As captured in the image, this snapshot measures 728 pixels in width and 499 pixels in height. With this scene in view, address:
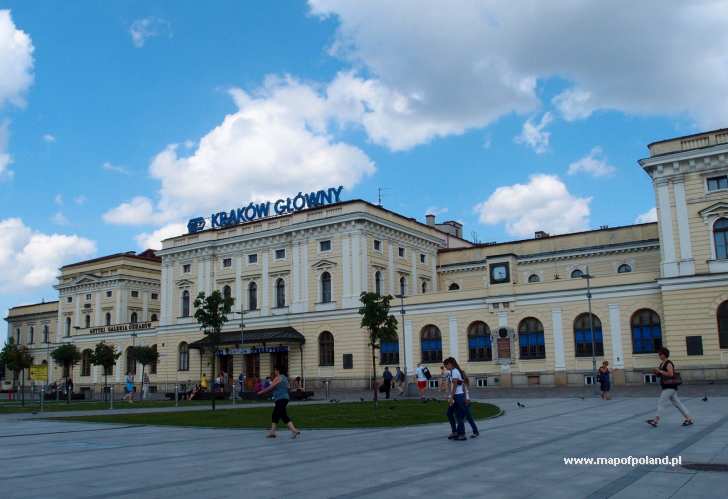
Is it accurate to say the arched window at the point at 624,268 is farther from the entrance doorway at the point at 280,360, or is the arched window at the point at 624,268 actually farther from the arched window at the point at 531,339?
the entrance doorway at the point at 280,360

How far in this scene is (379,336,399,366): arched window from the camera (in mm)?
51678

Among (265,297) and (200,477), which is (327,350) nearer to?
(265,297)

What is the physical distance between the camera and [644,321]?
138 ft

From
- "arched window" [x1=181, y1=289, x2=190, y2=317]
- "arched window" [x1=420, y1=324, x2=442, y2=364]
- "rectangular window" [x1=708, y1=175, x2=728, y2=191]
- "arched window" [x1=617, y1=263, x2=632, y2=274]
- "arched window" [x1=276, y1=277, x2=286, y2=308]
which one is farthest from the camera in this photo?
"arched window" [x1=181, y1=289, x2=190, y2=317]

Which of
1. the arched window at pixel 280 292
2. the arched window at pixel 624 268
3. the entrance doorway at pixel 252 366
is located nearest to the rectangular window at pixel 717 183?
the arched window at pixel 624 268

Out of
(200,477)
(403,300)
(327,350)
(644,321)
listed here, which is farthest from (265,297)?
(200,477)

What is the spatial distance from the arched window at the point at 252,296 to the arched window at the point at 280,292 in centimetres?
252

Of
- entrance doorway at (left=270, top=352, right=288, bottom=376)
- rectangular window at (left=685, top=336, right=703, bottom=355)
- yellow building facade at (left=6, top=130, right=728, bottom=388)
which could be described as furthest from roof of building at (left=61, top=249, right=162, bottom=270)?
rectangular window at (left=685, top=336, right=703, bottom=355)

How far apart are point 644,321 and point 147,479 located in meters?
37.5

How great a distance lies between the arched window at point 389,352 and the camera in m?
51.7

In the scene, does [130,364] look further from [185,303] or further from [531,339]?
[531,339]

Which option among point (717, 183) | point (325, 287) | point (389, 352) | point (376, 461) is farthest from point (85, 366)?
point (376, 461)

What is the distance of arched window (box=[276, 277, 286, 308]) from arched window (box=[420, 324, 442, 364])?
13793 millimetres

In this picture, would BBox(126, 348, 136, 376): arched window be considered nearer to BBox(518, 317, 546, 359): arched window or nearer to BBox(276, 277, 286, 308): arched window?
BBox(276, 277, 286, 308): arched window
